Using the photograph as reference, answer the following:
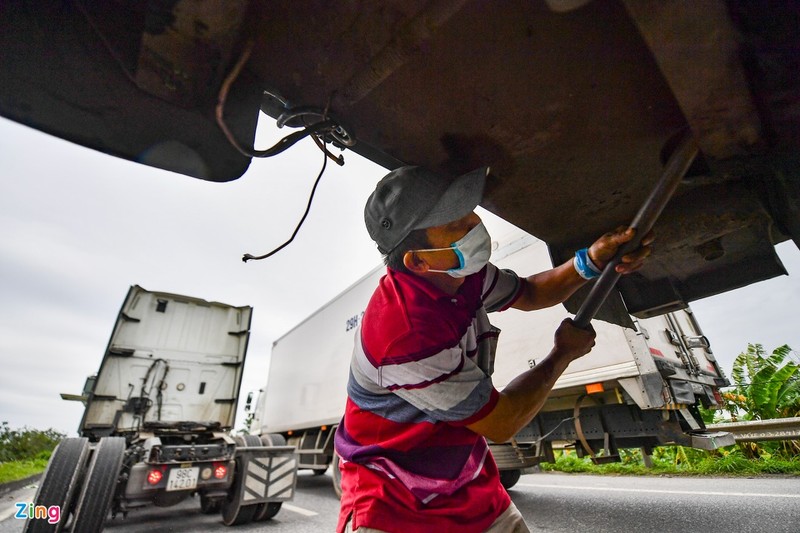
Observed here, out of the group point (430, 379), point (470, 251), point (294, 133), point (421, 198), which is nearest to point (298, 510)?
point (430, 379)

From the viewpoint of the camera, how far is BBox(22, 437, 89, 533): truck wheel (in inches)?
144

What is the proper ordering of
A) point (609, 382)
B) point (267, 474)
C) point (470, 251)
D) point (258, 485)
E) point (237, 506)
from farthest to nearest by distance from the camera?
point (267, 474) < point (258, 485) < point (237, 506) < point (609, 382) < point (470, 251)

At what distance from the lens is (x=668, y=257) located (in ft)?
5.58

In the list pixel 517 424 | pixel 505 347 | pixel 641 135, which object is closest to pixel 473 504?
pixel 517 424

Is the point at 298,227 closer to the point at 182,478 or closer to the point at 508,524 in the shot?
the point at 508,524

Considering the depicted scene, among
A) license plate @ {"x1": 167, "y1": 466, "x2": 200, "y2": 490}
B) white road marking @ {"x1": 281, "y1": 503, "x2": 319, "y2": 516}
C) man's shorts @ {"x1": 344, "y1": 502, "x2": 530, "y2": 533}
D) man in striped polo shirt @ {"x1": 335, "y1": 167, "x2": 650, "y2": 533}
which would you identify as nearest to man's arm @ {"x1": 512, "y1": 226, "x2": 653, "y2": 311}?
man in striped polo shirt @ {"x1": 335, "y1": 167, "x2": 650, "y2": 533}

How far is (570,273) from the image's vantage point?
1647 millimetres

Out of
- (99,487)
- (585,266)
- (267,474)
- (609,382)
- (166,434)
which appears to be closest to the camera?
(585,266)

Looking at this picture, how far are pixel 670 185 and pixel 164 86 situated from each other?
1.49 m

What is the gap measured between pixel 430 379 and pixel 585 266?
88 cm

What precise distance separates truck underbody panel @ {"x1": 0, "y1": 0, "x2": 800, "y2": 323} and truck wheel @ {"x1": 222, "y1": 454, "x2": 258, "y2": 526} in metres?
5.16

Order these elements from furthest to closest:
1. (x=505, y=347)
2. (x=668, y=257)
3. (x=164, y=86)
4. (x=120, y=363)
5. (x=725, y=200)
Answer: (x=120, y=363) < (x=505, y=347) < (x=668, y=257) < (x=725, y=200) < (x=164, y=86)

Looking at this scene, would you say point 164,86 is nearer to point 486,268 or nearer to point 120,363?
point 486,268

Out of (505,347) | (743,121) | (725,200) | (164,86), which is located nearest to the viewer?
(164,86)
